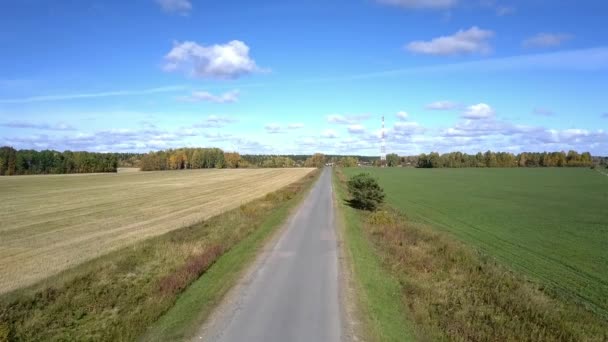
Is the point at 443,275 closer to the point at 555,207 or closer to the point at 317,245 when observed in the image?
the point at 317,245

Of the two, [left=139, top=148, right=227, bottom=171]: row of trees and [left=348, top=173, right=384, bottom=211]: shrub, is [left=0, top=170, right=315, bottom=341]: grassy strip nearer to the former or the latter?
[left=348, top=173, right=384, bottom=211]: shrub

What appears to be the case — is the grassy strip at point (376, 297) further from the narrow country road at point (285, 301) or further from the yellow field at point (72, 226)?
the yellow field at point (72, 226)

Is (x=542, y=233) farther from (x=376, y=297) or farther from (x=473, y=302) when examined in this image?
(x=376, y=297)

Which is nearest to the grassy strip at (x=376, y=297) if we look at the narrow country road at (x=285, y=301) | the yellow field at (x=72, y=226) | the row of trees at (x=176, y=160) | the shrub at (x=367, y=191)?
the narrow country road at (x=285, y=301)

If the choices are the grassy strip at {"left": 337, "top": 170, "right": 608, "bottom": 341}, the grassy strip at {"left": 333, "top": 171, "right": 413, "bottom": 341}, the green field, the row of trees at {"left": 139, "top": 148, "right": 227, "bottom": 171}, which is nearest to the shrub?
the green field

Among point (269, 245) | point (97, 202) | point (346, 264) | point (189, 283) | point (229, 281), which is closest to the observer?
point (229, 281)

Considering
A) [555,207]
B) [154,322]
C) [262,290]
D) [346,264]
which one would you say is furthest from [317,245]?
[555,207]
